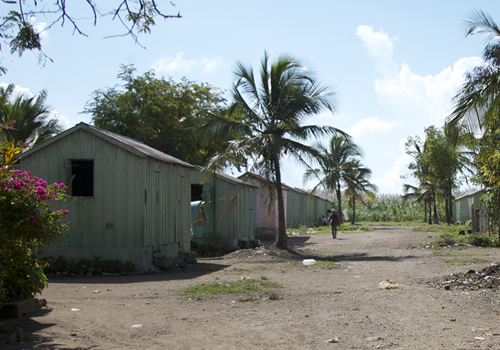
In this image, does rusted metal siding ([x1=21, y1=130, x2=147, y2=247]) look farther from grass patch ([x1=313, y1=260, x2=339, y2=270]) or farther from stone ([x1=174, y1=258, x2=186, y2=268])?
grass patch ([x1=313, y1=260, x2=339, y2=270])

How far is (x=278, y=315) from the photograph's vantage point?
21.9ft

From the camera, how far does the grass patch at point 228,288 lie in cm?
876

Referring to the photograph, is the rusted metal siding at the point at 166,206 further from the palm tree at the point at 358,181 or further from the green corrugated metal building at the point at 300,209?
the palm tree at the point at 358,181

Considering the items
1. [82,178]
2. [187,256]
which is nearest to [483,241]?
[187,256]

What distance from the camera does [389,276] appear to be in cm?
1061

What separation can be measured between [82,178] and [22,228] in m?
8.11

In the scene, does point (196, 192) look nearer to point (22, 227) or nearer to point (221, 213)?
point (221, 213)

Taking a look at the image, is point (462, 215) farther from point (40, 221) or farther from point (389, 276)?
point (40, 221)

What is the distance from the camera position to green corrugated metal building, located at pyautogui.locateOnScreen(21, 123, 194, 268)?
39.8 ft

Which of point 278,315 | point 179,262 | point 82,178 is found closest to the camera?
point 278,315

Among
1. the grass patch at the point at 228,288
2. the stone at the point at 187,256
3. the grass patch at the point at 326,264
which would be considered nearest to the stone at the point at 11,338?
the grass patch at the point at 228,288

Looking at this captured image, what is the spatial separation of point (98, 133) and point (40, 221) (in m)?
7.00

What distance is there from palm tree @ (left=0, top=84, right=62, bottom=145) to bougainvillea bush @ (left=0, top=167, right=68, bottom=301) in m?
19.9

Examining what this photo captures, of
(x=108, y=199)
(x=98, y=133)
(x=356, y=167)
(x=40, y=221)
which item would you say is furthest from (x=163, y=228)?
(x=356, y=167)
